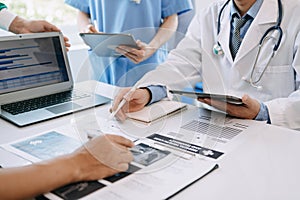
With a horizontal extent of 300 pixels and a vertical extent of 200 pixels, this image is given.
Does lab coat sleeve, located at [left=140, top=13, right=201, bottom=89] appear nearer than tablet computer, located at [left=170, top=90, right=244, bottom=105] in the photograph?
No

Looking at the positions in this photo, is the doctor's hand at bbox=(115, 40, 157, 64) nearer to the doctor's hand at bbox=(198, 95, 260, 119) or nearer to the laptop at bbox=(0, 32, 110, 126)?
the laptop at bbox=(0, 32, 110, 126)

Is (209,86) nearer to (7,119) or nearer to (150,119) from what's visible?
(150,119)

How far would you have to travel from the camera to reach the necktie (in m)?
1.26

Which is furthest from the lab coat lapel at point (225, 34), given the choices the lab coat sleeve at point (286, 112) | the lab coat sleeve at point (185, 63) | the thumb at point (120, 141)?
the thumb at point (120, 141)

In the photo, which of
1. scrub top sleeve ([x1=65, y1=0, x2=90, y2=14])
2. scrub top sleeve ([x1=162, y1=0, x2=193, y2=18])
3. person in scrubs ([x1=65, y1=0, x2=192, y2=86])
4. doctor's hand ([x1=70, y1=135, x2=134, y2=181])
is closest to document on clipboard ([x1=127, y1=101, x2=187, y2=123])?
doctor's hand ([x1=70, y1=135, x2=134, y2=181])

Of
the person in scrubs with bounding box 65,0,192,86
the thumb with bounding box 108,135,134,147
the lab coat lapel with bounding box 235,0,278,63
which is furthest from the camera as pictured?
the person in scrubs with bounding box 65,0,192,86

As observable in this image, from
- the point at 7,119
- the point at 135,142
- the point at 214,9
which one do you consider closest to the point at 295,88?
the point at 214,9

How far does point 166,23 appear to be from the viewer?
1.70 metres

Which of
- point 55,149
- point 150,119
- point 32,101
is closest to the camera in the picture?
point 55,149

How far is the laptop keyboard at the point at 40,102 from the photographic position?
3.45 feet

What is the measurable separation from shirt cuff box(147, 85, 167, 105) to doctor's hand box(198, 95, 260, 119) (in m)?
0.18

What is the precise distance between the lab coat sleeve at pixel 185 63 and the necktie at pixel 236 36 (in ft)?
0.58

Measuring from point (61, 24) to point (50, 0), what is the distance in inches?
6.5

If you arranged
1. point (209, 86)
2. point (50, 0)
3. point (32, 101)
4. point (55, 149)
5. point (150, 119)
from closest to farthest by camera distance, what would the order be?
point (55, 149)
point (150, 119)
point (32, 101)
point (209, 86)
point (50, 0)
